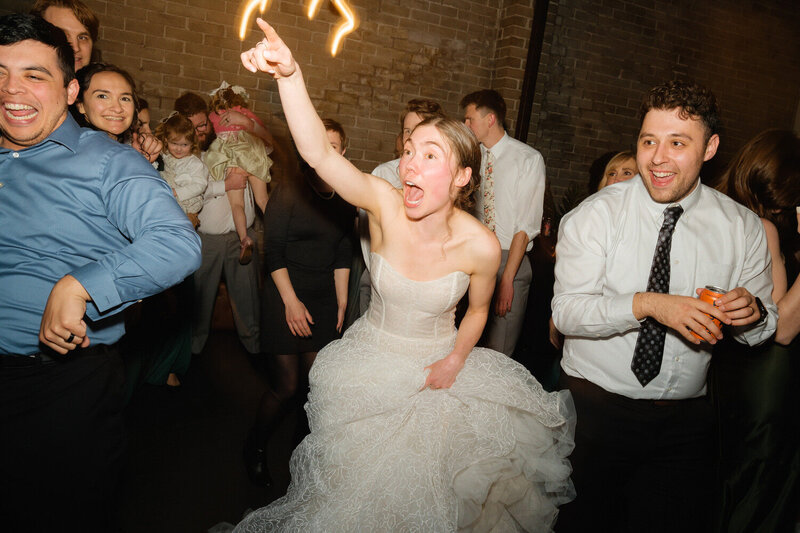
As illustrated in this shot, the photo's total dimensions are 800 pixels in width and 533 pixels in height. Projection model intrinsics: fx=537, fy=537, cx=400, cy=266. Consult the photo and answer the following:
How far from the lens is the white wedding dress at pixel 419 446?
1.80 metres

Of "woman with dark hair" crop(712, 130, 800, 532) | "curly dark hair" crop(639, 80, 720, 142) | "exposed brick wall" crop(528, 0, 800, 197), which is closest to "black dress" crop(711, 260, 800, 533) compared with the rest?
"woman with dark hair" crop(712, 130, 800, 532)

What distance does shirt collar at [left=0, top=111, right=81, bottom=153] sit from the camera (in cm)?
169

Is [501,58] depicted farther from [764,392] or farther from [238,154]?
[764,392]

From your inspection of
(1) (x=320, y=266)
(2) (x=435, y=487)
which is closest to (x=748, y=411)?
(2) (x=435, y=487)

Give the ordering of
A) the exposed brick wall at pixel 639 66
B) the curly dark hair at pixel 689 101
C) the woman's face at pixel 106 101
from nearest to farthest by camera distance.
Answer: the curly dark hair at pixel 689 101 → the woman's face at pixel 106 101 → the exposed brick wall at pixel 639 66

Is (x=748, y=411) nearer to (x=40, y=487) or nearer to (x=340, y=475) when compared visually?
(x=340, y=475)

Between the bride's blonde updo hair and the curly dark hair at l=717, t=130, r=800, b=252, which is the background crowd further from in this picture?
the bride's blonde updo hair

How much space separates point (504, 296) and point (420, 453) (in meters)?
2.10

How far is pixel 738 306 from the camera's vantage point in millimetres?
1662

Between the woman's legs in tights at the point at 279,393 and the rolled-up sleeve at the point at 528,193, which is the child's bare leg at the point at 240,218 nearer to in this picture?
the woman's legs in tights at the point at 279,393

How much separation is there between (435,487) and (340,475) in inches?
13.1

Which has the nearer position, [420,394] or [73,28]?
[420,394]

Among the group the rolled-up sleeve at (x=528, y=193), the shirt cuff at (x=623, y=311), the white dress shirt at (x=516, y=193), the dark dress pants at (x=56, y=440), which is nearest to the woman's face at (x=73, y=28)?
the dark dress pants at (x=56, y=440)

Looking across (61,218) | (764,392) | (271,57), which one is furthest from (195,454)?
(764,392)
